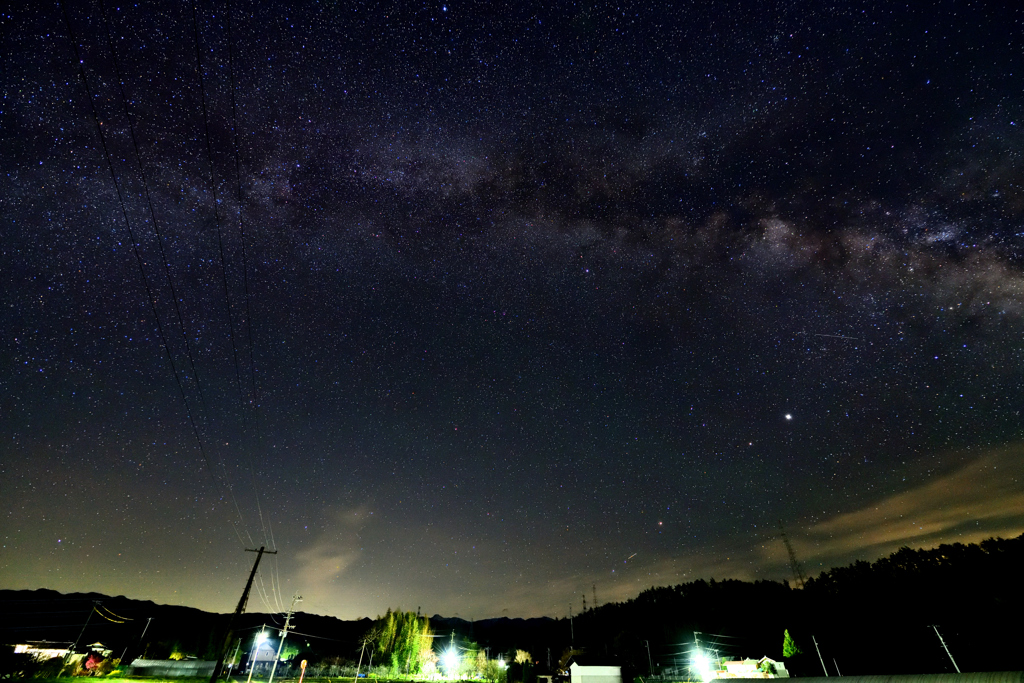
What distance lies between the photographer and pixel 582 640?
123 meters

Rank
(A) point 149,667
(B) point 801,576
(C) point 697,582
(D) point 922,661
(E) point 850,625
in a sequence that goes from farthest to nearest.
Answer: (C) point 697,582 < (B) point 801,576 < (E) point 850,625 < (D) point 922,661 < (A) point 149,667

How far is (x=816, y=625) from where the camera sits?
102m

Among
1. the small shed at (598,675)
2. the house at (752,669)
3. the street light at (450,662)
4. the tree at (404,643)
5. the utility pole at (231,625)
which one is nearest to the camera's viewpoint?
the utility pole at (231,625)

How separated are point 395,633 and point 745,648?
83.3 m

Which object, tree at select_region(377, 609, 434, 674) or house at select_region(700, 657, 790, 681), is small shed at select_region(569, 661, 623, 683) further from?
tree at select_region(377, 609, 434, 674)

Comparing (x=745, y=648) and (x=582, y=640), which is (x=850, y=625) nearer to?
(x=745, y=648)

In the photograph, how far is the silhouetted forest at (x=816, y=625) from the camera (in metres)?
77.3

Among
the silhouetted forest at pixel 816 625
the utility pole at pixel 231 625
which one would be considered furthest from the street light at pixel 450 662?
the utility pole at pixel 231 625

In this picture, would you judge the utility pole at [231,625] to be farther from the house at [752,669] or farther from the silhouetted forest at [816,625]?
the house at [752,669]

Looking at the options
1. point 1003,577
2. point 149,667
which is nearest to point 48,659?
point 149,667

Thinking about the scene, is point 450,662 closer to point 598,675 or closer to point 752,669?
point 752,669

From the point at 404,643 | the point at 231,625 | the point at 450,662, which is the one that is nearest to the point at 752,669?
the point at 450,662

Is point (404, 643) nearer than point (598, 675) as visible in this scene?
No

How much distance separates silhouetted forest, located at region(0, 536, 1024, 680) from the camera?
77312 mm
